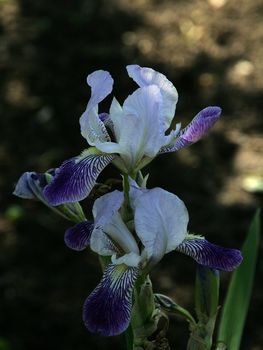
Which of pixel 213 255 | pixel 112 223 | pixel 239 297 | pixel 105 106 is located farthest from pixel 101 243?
pixel 105 106

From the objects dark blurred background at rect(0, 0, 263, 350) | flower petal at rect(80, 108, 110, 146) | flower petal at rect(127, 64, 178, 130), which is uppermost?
flower petal at rect(127, 64, 178, 130)

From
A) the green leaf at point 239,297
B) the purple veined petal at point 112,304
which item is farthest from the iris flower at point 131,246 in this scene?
the green leaf at point 239,297

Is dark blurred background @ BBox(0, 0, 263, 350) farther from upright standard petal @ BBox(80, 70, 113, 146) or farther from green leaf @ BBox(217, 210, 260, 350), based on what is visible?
upright standard petal @ BBox(80, 70, 113, 146)

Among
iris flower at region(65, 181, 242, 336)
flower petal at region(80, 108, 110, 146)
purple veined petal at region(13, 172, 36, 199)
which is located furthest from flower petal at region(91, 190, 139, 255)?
purple veined petal at region(13, 172, 36, 199)

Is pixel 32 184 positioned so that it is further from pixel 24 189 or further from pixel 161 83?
pixel 161 83

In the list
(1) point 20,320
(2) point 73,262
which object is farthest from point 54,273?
(1) point 20,320

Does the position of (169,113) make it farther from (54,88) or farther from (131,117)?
(54,88)
